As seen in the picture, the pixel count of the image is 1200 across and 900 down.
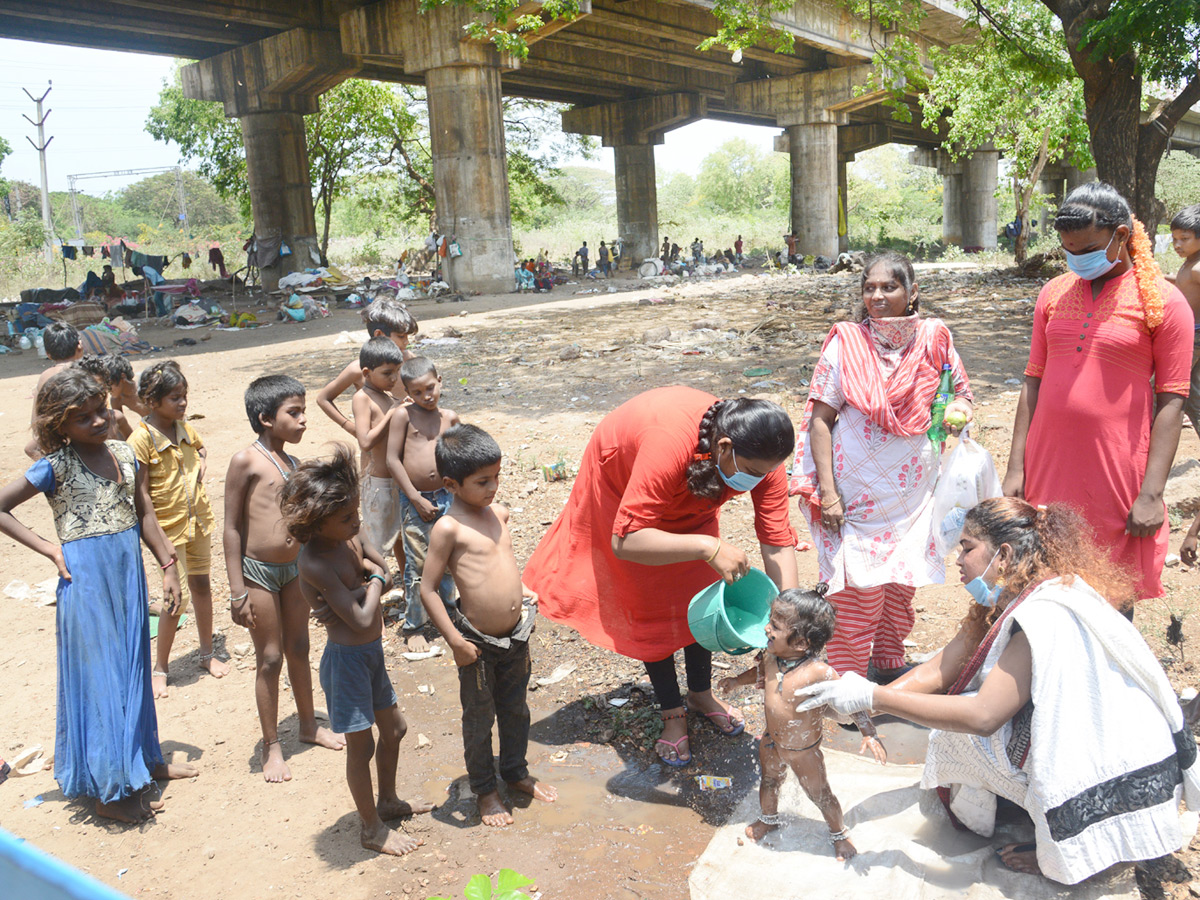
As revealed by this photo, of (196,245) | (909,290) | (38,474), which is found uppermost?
(196,245)

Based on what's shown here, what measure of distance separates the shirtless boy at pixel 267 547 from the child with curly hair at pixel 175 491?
2.01 feet

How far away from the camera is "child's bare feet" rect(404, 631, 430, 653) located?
12.8 feet

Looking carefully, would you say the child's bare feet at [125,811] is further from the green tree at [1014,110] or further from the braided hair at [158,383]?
the green tree at [1014,110]

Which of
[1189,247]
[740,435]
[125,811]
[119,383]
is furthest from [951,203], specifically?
[125,811]

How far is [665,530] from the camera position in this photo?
2.59m

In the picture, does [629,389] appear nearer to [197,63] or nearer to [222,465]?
[222,465]

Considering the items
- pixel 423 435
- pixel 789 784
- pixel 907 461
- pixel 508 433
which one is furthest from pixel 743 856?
pixel 508 433

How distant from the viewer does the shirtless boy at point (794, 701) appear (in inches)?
89.4

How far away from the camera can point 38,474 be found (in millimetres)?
2611

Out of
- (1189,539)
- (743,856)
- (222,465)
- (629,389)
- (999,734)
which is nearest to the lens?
(999,734)

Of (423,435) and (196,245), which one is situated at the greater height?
(196,245)

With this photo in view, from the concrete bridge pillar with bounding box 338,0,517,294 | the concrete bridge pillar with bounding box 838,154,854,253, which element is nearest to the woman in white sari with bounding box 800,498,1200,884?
the concrete bridge pillar with bounding box 338,0,517,294

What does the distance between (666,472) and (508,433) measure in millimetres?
4365

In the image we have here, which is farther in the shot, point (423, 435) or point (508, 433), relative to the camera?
point (508, 433)
